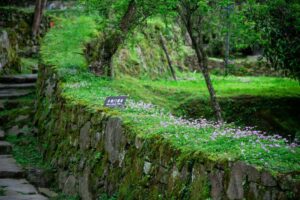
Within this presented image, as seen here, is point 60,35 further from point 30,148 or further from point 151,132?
point 151,132

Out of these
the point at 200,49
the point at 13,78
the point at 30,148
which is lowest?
the point at 30,148

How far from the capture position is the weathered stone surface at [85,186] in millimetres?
8038

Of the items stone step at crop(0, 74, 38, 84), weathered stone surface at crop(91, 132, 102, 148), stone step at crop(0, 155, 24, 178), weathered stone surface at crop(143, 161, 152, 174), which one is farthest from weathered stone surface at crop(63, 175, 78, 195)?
stone step at crop(0, 74, 38, 84)

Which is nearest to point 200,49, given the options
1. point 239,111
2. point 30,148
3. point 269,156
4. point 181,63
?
point 239,111

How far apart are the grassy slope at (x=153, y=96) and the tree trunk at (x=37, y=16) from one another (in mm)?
863

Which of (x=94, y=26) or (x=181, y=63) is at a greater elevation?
(x=94, y=26)

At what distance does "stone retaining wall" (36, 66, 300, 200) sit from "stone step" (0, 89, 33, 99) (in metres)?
2.18

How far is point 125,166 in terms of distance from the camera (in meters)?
7.05

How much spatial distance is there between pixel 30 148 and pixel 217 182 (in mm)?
7090

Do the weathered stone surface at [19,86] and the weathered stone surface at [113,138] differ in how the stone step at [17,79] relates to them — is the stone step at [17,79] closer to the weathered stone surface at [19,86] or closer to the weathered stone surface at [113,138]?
the weathered stone surface at [19,86]

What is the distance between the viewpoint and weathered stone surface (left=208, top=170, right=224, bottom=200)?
4.98 m

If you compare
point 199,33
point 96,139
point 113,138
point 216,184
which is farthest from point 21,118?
point 216,184

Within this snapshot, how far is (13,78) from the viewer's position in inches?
596

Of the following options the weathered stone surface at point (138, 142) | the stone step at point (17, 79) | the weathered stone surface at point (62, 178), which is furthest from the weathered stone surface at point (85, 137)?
the stone step at point (17, 79)
